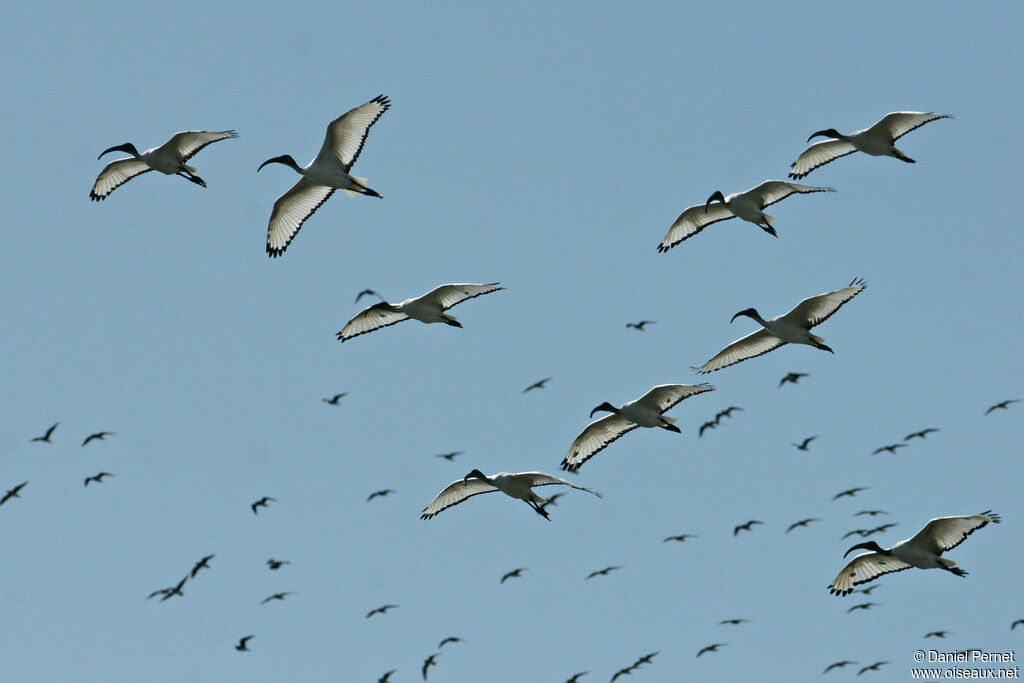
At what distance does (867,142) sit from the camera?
25.6 metres

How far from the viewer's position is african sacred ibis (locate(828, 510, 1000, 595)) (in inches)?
907

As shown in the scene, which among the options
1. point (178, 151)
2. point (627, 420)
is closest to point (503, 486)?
point (627, 420)

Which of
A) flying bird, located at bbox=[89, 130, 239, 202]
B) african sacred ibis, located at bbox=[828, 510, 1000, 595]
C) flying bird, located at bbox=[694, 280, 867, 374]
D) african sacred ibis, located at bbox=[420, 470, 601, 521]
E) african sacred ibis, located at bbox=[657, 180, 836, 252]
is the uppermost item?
flying bird, located at bbox=[89, 130, 239, 202]

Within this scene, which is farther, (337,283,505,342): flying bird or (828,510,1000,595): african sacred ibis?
(337,283,505,342): flying bird

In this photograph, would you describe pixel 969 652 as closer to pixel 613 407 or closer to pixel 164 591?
pixel 613 407

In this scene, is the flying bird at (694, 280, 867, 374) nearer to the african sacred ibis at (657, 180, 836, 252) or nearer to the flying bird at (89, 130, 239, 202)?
the african sacred ibis at (657, 180, 836, 252)

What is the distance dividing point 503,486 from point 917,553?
22.0 feet

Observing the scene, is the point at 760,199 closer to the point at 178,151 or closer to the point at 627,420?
the point at 627,420

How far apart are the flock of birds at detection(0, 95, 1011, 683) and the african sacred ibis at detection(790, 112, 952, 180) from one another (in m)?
0.02

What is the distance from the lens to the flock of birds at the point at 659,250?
24.1 metres

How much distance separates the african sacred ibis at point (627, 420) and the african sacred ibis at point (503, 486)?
1.70 m

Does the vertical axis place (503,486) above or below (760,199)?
below

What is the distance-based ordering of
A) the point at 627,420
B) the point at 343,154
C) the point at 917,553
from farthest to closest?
the point at 627,420
the point at 343,154
the point at 917,553

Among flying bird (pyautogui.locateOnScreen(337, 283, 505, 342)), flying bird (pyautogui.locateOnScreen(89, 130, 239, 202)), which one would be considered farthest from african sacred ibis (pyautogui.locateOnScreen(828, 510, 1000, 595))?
flying bird (pyautogui.locateOnScreen(89, 130, 239, 202))
